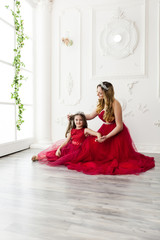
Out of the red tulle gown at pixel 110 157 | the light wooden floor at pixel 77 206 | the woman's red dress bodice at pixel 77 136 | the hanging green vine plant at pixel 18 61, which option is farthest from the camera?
the hanging green vine plant at pixel 18 61

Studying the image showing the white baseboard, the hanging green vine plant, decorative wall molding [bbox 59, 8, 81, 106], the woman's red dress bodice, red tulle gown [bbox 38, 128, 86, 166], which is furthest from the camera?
decorative wall molding [bbox 59, 8, 81, 106]

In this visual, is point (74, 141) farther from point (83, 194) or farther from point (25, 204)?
point (25, 204)

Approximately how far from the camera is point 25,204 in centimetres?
141

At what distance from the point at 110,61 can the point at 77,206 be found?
9.08 feet

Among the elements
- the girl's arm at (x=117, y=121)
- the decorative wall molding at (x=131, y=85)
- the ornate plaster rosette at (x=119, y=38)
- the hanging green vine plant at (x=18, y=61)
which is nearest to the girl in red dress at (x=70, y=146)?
the girl's arm at (x=117, y=121)

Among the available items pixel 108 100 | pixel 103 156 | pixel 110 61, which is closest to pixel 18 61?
pixel 110 61

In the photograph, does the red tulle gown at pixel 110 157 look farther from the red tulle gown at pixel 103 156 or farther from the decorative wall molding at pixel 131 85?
the decorative wall molding at pixel 131 85

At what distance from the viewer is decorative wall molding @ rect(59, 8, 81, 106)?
371 centimetres

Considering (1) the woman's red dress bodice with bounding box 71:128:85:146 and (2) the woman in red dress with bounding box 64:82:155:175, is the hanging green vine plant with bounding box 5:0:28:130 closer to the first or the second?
(1) the woman's red dress bodice with bounding box 71:128:85:146

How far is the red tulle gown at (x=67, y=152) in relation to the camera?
2.44 meters

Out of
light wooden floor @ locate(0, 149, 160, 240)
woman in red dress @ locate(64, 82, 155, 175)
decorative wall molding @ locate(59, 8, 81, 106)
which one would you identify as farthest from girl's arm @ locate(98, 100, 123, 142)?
decorative wall molding @ locate(59, 8, 81, 106)

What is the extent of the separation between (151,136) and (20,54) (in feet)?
8.73

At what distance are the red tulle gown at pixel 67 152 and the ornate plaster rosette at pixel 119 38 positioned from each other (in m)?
1.70

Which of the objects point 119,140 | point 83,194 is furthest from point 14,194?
point 119,140
